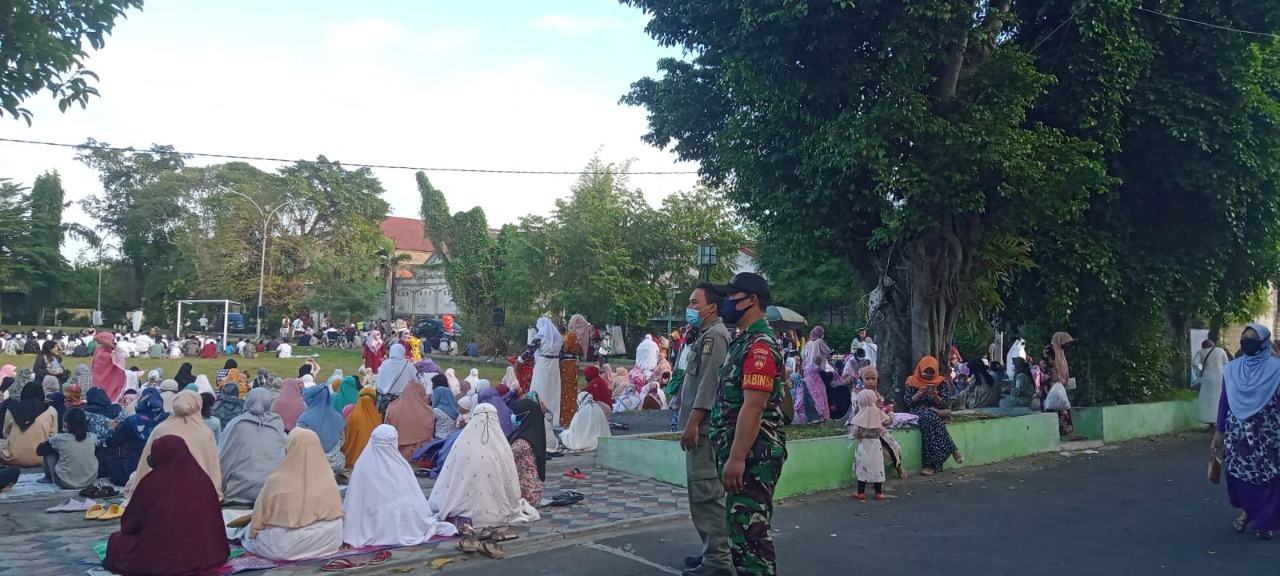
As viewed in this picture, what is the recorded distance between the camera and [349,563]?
20.2ft

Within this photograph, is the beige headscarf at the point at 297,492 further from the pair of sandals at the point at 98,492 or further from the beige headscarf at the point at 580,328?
the beige headscarf at the point at 580,328

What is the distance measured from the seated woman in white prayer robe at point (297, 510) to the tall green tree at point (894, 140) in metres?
6.89

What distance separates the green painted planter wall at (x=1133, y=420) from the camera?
13.5 meters

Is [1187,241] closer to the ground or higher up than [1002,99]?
closer to the ground

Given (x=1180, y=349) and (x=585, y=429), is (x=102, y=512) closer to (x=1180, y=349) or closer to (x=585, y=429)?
(x=585, y=429)

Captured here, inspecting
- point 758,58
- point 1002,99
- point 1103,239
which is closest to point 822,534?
point 758,58

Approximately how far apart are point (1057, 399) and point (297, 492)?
11.2m

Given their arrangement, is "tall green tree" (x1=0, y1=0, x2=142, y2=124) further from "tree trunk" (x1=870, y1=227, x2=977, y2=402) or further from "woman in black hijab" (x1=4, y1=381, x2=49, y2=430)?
"tree trunk" (x1=870, y1=227, x2=977, y2=402)

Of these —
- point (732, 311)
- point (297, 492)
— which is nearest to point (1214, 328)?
point (732, 311)

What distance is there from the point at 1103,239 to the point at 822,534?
8.69 meters

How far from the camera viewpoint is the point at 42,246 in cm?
5412

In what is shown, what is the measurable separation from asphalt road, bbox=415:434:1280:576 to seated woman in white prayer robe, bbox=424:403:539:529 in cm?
53

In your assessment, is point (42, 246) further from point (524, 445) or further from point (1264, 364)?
point (1264, 364)

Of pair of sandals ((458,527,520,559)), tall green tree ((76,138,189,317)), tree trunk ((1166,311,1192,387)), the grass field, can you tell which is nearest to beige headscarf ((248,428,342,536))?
pair of sandals ((458,527,520,559))
